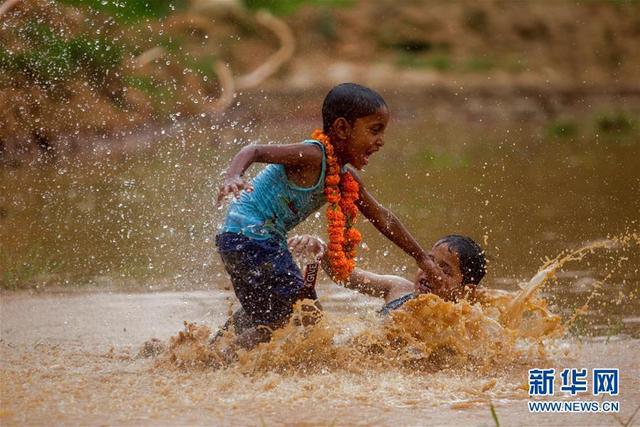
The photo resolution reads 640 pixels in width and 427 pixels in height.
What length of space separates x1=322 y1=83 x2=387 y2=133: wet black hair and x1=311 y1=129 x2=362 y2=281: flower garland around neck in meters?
0.14

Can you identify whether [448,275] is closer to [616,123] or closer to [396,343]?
[396,343]

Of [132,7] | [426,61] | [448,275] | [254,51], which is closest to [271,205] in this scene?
[448,275]

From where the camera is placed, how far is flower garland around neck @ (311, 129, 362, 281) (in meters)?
5.89

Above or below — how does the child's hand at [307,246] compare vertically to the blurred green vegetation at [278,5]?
below

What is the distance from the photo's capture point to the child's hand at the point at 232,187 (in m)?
5.22

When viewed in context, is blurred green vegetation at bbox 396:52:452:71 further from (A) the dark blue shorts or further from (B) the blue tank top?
(A) the dark blue shorts

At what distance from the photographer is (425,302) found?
5.99m

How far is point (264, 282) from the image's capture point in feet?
19.1

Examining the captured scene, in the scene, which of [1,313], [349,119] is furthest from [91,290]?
[349,119]

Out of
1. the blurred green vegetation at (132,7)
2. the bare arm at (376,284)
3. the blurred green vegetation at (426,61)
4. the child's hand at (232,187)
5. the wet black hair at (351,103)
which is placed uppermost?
the blurred green vegetation at (132,7)

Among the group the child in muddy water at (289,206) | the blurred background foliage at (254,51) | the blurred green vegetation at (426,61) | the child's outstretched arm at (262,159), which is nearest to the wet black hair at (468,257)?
the child in muddy water at (289,206)

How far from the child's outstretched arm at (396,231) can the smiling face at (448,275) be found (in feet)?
0.35

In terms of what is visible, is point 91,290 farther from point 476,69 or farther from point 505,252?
point 476,69

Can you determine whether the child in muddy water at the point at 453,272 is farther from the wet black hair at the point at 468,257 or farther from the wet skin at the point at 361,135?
the wet skin at the point at 361,135
